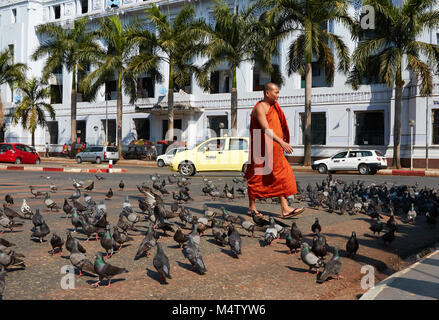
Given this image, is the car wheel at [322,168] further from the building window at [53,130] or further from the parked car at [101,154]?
the building window at [53,130]

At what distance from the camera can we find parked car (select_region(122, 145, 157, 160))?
38875 millimetres

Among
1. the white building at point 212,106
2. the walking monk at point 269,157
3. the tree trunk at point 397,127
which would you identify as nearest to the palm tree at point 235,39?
the white building at point 212,106

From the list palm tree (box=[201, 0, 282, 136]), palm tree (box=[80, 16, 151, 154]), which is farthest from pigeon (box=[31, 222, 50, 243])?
palm tree (box=[80, 16, 151, 154])

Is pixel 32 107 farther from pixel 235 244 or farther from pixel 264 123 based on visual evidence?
pixel 235 244

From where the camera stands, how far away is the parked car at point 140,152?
38.9m

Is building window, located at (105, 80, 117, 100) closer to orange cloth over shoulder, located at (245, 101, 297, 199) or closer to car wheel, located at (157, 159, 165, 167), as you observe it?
car wheel, located at (157, 159, 165, 167)

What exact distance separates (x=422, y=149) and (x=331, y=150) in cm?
644

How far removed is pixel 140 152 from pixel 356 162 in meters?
20.9

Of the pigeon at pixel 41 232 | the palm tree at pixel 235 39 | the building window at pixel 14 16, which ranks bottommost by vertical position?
the pigeon at pixel 41 232

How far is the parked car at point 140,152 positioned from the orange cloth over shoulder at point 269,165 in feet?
103

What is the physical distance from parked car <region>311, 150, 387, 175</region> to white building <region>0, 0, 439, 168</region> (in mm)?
4866

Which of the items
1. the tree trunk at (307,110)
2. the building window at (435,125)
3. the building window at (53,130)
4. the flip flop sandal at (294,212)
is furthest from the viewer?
the building window at (53,130)

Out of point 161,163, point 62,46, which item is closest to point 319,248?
point 161,163

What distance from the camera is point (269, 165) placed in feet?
24.8
